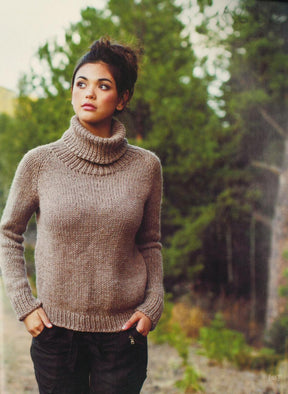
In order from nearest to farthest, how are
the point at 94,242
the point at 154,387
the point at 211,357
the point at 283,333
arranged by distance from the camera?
the point at 94,242 < the point at 154,387 < the point at 211,357 < the point at 283,333

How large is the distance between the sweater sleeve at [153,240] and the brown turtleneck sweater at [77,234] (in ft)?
0.17

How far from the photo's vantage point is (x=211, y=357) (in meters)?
3.09

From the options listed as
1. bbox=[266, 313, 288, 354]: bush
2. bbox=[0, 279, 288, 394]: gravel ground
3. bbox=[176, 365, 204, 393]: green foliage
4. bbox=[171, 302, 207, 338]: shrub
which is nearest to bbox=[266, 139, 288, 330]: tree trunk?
bbox=[266, 313, 288, 354]: bush

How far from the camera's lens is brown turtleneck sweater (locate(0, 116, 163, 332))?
3.75 ft

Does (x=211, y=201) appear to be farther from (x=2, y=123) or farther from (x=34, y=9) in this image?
(x=34, y=9)

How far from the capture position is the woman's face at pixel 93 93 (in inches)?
47.7

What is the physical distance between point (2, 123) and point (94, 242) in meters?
3.08

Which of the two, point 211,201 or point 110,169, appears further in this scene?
point 211,201

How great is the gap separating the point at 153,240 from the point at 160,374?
1814 millimetres

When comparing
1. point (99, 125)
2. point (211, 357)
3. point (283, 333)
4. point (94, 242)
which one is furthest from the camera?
point (283, 333)

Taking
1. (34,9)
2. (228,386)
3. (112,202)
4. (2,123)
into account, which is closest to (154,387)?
(228,386)

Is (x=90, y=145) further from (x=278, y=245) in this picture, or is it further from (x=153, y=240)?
(x=278, y=245)

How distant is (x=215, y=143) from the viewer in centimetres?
373

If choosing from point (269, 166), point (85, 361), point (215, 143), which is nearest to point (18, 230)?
point (85, 361)
